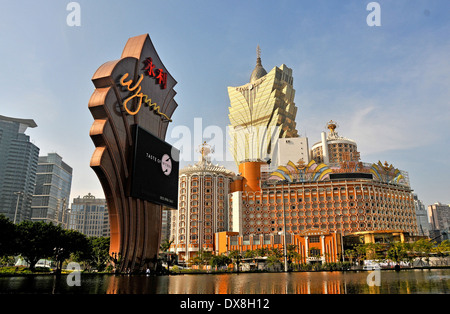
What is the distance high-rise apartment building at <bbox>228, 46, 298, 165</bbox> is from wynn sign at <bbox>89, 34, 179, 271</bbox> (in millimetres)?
103698

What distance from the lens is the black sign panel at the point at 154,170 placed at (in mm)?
44625

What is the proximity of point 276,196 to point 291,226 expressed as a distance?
33.4 ft

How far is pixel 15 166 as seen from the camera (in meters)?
175

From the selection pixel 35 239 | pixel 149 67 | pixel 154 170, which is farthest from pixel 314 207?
pixel 35 239

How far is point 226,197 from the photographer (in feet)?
388

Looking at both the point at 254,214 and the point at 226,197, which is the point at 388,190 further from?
the point at 226,197

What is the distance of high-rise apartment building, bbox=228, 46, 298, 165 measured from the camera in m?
157

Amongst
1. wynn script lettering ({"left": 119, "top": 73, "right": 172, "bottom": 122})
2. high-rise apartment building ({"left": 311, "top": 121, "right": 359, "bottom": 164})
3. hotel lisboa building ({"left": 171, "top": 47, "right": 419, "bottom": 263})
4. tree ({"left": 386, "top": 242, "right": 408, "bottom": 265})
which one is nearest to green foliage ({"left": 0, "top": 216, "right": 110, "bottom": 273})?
wynn script lettering ({"left": 119, "top": 73, "right": 172, "bottom": 122})

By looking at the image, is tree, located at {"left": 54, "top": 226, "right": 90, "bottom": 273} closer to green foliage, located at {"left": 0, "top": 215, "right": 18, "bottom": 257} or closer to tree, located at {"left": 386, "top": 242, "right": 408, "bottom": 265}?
green foliage, located at {"left": 0, "top": 215, "right": 18, "bottom": 257}

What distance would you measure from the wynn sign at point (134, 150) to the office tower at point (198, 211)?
60.4 m

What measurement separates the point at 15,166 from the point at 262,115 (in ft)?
392

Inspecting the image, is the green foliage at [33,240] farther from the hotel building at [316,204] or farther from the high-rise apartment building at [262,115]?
the high-rise apartment building at [262,115]

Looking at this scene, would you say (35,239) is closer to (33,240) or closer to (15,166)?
(33,240)
